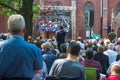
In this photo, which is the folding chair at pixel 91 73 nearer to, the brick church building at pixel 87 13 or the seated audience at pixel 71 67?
the seated audience at pixel 71 67

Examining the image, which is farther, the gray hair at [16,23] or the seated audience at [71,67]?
the seated audience at [71,67]

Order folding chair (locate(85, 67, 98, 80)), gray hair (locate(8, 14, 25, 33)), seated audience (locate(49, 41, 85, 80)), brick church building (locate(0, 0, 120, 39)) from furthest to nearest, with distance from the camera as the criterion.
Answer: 1. brick church building (locate(0, 0, 120, 39))
2. folding chair (locate(85, 67, 98, 80))
3. seated audience (locate(49, 41, 85, 80))
4. gray hair (locate(8, 14, 25, 33))

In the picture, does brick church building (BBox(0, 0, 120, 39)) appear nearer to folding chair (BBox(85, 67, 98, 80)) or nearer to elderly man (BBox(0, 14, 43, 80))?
folding chair (BBox(85, 67, 98, 80))

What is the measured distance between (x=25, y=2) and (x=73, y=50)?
1262 centimetres

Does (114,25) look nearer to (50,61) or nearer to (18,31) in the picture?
(50,61)

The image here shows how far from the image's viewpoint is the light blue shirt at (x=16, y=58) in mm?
6039

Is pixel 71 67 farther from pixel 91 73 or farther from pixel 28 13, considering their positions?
pixel 28 13

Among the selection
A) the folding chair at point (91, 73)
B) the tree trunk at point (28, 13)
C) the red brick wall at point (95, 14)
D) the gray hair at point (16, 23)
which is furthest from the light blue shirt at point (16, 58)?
the red brick wall at point (95, 14)

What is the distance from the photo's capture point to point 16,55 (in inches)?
239

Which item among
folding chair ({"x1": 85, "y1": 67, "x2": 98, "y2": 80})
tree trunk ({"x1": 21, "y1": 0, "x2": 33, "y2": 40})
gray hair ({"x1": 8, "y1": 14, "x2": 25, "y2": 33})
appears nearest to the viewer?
gray hair ({"x1": 8, "y1": 14, "x2": 25, "y2": 33})

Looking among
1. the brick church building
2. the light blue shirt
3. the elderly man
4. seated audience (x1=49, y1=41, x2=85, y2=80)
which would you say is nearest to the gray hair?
the elderly man

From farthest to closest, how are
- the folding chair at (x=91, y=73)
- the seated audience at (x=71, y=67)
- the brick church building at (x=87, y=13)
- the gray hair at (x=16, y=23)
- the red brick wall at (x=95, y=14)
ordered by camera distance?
1. the red brick wall at (x=95, y=14)
2. the brick church building at (x=87, y=13)
3. the folding chair at (x=91, y=73)
4. the seated audience at (x=71, y=67)
5. the gray hair at (x=16, y=23)

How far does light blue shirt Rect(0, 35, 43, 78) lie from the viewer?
6039 mm

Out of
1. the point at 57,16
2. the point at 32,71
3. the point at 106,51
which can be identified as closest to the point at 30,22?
the point at 106,51
